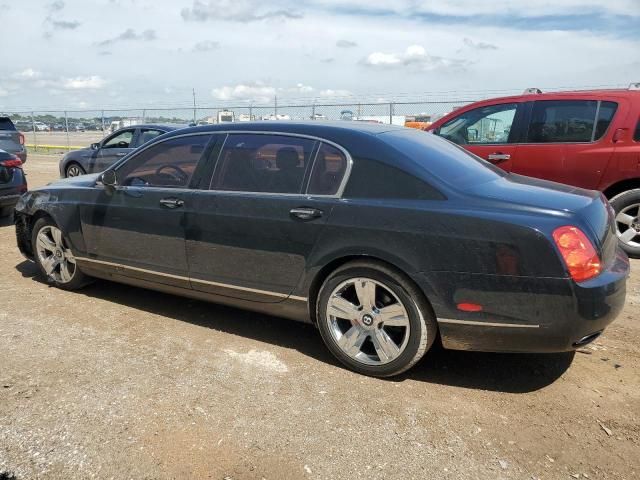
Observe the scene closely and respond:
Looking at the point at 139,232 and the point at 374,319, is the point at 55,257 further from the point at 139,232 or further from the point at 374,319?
the point at 374,319

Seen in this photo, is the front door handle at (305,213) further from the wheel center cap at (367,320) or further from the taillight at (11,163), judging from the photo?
the taillight at (11,163)

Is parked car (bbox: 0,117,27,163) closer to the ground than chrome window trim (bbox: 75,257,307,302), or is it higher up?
higher up

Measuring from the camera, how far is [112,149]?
11.2 m

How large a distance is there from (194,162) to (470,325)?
230 cm

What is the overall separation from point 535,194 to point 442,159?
2.05ft

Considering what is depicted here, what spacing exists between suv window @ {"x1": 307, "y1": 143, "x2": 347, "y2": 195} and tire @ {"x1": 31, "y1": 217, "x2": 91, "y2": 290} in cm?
252

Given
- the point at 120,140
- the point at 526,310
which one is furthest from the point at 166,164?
the point at 120,140

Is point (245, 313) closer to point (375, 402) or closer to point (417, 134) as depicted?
point (375, 402)

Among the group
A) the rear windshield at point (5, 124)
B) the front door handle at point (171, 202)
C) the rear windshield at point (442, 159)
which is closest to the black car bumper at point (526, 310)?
the rear windshield at point (442, 159)

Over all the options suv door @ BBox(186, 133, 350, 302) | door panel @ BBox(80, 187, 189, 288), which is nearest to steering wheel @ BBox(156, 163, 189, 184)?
door panel @ BBox(80, 187, 189, 288)

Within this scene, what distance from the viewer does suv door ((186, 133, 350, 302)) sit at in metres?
3.42

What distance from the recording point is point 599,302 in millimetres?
2818

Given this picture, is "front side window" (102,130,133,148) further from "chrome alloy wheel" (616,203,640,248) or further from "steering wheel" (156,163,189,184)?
"chrome alloy wheel" (616,203,640,248)

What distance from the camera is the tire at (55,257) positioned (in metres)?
4.79
